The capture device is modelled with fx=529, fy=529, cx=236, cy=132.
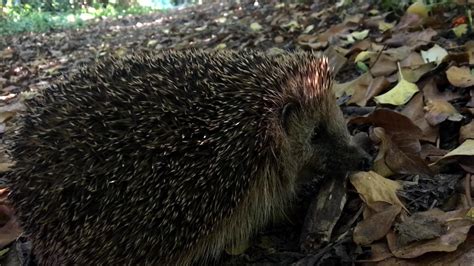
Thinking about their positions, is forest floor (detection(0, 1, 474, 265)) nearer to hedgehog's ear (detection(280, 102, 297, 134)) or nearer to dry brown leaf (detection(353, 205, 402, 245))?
dry brown leaf (detection(353, 205, 402, 245))

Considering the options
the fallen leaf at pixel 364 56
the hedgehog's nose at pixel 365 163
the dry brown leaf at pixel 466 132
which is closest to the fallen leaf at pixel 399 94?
the dry brown leaf at pixel 466 132

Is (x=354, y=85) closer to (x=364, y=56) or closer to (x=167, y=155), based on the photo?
(x=364, y=56)

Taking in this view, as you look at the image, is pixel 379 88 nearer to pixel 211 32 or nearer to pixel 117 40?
pixel 211 32

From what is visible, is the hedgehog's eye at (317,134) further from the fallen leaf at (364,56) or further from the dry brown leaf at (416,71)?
the fallen leaf at (364,56)

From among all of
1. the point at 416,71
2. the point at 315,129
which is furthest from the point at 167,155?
the point at 416,71

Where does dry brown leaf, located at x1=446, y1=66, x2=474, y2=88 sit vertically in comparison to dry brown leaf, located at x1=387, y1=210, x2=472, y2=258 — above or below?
above

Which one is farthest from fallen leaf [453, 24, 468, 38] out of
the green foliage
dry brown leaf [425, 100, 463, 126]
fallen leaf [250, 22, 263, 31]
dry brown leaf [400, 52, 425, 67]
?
the green foliage

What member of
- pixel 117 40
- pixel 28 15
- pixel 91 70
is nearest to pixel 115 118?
pixel 91 70
